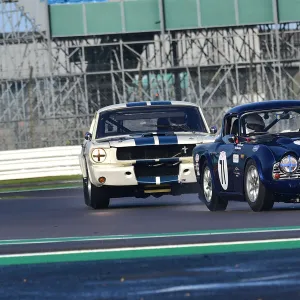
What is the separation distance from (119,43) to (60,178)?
2475cm

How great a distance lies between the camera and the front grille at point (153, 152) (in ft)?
55.0

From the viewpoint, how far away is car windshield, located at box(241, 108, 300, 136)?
1438 centimetres

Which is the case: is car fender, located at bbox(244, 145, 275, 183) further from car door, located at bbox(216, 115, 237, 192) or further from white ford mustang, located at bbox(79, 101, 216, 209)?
Result: white ford mustang, located at bbox(79, 101, 216, 209)

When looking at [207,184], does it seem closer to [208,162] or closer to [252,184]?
[208,162]

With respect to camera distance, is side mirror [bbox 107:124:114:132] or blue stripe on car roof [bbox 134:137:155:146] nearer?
blue stripe on car roof [bbox 134:137:155:146]

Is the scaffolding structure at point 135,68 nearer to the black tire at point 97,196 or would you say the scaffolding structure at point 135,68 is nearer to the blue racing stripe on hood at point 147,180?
the black tire at point 97,196

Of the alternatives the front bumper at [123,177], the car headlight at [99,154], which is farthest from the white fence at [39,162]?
the front bumper at [123,177]

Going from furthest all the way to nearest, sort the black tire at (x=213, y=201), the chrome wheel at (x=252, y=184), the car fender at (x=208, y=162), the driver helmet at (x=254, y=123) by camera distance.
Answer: the black tire at (x=213, y=201)
the car fender at (x=208, y=162)
the driver helmet at (x=254, y=123)
the chrome wheel at (x=252, y=184)

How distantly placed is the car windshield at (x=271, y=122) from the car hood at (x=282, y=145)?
2.42 ft

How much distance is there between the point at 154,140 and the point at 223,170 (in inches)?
92.2

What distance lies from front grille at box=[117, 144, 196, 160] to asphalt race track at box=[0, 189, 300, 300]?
1042 millimetres

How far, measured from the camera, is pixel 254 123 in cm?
1456

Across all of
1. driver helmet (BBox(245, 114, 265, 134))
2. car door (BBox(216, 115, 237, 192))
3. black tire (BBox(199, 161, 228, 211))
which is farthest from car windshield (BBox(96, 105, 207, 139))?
driver helmet (BBox(245, 114, 265, 134))

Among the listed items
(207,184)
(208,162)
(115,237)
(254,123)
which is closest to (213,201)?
(207,184)
